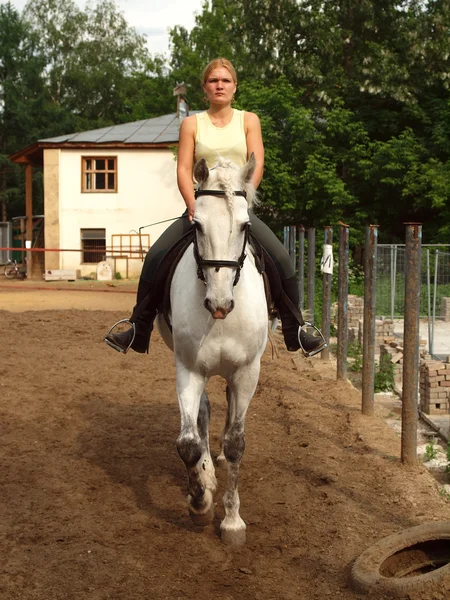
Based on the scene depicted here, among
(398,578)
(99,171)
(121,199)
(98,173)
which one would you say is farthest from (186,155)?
(98,173)

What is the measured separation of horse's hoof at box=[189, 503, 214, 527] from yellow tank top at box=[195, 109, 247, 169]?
2.23 metres

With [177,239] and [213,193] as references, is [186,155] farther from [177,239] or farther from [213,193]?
[213,193]

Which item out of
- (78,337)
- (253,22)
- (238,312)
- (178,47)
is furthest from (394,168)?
(178,47)

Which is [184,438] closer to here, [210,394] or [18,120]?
[210,394]

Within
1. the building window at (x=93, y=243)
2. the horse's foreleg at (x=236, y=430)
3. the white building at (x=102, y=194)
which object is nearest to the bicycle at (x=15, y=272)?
the white building at (x=102, y=194)

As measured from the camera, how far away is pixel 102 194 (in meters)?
37.4

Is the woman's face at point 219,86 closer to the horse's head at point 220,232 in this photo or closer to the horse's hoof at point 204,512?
the horse's head at point 220,232

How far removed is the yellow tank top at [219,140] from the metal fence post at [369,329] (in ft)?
11.4

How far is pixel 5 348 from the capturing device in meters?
12.1

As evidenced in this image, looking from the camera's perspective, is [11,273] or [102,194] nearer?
[102,194]

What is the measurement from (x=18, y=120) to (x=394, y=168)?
121 ft

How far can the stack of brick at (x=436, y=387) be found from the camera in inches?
337

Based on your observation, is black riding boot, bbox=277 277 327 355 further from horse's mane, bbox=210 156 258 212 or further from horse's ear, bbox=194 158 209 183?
horse's ear, bbox=194 158 209 183

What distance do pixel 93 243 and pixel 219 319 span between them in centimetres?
3396
